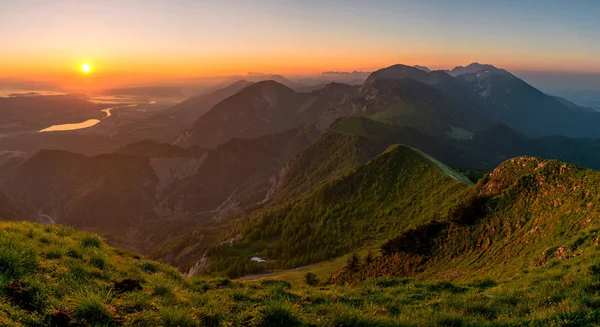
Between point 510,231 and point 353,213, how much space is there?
55.5m

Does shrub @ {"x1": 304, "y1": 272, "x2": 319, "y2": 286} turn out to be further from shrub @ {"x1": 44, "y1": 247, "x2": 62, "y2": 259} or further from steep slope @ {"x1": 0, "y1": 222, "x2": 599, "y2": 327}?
shrub @ {"x1": 44, "y1": 247, "x2": 62, "y2": 259}

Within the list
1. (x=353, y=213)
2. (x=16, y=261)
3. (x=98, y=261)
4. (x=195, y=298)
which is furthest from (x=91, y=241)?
(x=353, y=213)

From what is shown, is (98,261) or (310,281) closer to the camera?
(98,261)

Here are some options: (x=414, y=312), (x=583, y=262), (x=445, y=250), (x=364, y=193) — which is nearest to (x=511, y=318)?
(x=414, y=312)

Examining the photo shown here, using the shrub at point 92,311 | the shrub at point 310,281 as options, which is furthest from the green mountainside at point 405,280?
the shrub at point 310,281

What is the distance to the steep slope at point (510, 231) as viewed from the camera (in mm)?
22297

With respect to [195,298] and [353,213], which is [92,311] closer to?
[195,298]

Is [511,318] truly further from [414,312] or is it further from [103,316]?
[103,316]

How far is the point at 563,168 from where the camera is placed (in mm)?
30906

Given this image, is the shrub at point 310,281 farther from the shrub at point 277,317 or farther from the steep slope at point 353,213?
the shrub at point 277,317

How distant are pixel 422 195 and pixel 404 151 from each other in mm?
25743

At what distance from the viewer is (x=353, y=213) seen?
277ft

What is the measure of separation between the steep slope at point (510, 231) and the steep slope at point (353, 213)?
2063 cm

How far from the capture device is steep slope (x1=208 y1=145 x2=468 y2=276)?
2650 inches
